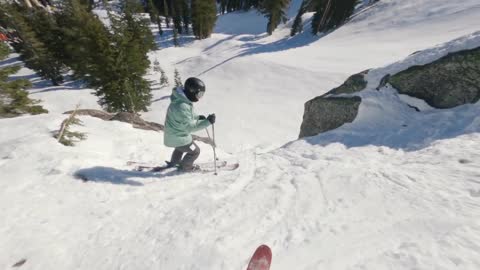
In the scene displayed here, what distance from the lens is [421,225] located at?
306 cm

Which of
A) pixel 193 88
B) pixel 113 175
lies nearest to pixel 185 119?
pixel 193 88

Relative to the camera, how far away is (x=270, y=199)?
4332 mm

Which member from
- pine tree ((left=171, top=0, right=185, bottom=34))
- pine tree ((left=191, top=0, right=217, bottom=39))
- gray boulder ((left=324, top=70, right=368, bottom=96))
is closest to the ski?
gray boulder ((left=324, top=70, right=368, bottom=96))

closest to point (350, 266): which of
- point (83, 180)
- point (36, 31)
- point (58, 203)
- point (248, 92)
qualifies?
point (58, 203)

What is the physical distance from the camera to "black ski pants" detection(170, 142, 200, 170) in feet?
19.6

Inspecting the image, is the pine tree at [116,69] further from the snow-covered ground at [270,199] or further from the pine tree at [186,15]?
the pine tree at [186,15]

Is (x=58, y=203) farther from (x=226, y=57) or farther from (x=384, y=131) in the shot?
(x=226, y=57)

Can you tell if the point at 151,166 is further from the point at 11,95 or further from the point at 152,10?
the point at 152,10

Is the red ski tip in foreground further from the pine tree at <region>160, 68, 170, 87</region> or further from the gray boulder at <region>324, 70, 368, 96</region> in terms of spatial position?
the pine tree at <region>160, 68, 170, 87</region>

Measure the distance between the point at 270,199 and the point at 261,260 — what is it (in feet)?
5.14

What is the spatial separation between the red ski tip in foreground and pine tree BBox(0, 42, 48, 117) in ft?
48.6

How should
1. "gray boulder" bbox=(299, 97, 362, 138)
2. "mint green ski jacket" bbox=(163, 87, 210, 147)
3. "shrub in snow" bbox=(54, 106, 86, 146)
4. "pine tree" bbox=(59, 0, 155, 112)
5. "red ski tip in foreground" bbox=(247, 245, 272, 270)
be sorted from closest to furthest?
"red ski tip in foreground" bbox=(247, 245, 272, 270) → "mint green ski jacket" bbox=(163, 87, 210, 147) → "shrub in snow" bbox=(54, 106, 86, 146) → "gray boulder" bbox=(299, 97, 362, 138) → "pine tree" bbox=(59, 0, 155, 112)

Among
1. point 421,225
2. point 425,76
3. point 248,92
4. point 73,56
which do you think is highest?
point 425,76

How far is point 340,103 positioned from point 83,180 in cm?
788
